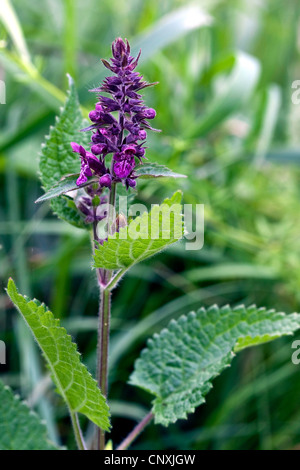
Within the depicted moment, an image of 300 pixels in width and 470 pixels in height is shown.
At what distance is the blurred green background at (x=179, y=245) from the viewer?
1116mm

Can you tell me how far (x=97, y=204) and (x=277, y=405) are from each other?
0.86 meters

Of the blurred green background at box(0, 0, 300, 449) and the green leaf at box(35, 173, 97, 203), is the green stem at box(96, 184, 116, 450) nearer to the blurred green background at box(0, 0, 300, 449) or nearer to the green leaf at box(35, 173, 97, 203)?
the green leaf at box(35, 173, 97, 203)

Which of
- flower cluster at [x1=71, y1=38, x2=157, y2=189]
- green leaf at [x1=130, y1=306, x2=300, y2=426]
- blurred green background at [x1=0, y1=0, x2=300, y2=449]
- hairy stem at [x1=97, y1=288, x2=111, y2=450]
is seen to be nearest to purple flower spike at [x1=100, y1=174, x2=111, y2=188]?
flower cluster at [x1=71, y1=38, x2=157, y2=189]

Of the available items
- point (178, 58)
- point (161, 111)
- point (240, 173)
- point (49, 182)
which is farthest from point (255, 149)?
point (49, 182)

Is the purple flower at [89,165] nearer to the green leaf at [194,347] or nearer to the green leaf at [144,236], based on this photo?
the green leaf at [144,236]

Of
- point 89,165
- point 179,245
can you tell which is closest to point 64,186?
point 89,165

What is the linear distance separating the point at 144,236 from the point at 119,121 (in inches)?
4.9

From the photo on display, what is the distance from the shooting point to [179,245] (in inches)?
51.6

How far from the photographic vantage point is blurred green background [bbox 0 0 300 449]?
1.12 meters

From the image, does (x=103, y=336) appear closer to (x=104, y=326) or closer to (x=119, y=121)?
(x=104, y=326)

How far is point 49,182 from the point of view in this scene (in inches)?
24.1

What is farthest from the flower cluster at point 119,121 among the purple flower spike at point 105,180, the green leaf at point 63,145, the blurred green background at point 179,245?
the blurred green background at point 179,245

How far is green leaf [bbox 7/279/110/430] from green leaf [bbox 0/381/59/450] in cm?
8
